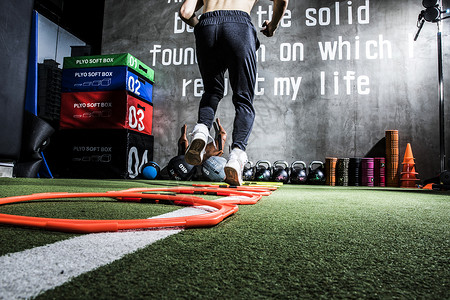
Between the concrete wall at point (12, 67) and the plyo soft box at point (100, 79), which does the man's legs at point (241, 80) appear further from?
the plyo soft box at point (100, 79)

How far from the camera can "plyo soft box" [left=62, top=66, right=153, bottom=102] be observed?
482 cm

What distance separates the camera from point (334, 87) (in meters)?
5.44

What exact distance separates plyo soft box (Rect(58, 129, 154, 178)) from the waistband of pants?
289 centimetres

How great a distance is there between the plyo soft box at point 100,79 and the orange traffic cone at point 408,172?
4.50 m

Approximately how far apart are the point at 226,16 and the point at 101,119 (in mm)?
3311

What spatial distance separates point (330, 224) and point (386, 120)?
5152 mm

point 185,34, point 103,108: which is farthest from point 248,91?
point 185,34

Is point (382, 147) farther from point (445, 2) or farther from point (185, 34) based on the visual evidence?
point (185, 34)

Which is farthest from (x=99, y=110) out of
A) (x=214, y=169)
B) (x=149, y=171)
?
(x=214, y=169)

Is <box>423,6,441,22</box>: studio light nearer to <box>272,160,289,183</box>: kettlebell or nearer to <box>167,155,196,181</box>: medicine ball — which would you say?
<box>272,160,289,183</box>: kettlebell

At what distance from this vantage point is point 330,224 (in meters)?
0.82

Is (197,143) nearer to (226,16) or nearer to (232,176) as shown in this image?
(232,176)

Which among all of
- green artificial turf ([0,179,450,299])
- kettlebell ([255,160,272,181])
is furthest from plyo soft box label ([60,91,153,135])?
green artificial turf ([0,179,450,299])

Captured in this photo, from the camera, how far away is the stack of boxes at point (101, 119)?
4.62 m
